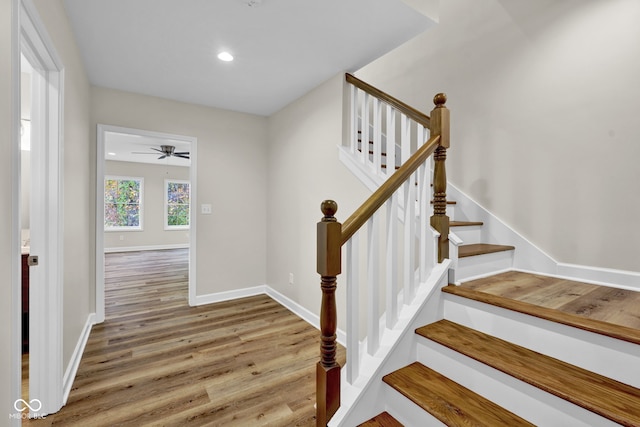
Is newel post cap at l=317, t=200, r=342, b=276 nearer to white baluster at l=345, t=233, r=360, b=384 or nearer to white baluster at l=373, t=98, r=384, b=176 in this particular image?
white baluster at l=345, t=233, r=360, b=384

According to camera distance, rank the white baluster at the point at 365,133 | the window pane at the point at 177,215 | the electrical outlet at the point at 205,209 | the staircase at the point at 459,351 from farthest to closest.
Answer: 1. the window pane at the point at 177,215
2. the electrical outlet at the point at 205,209
3. the white baluster at the point at 365,133
4. the staircase at the point at 459,351

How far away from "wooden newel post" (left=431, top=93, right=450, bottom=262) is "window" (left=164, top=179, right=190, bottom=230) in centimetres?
821

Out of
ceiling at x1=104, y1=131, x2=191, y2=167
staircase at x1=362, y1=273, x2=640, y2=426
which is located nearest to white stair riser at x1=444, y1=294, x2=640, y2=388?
staircase at x1=362, y1=273, x2=640, y2=426

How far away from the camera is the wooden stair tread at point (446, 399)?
3.70ft

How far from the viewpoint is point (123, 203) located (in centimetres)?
809

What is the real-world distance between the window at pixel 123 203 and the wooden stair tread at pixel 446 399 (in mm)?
8832

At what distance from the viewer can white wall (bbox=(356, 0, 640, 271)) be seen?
1.80m

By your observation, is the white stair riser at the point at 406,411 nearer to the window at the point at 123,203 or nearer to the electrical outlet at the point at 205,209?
the electrical outlet at the point at 205,209

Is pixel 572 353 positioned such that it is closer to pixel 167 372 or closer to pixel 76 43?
pixel 167 372

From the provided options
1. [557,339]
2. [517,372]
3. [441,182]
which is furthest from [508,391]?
[441,182]

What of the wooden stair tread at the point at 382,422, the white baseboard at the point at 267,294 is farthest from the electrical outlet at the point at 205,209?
the wooden stair tread at the point at 382,422

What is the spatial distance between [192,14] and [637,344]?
2.80 m

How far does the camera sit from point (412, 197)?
1663 mm

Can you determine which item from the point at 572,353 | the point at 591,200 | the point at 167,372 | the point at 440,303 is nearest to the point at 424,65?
the point at 591,200
